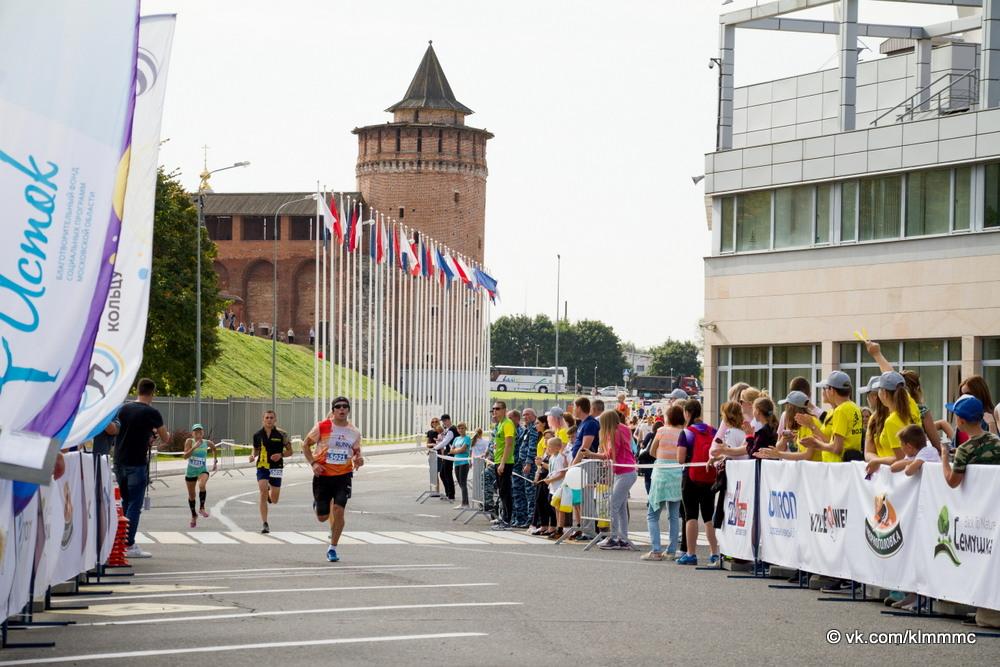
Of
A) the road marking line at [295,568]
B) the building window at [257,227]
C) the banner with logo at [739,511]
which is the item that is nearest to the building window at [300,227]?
the building window at [257,227]

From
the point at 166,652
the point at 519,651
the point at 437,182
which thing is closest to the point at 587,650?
the point at 519,651

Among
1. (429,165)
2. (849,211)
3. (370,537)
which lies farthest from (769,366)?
(429,165)

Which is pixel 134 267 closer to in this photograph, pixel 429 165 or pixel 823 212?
pixel 823 212

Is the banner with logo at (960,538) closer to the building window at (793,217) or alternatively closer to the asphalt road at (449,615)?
the asphalt road at (449,615)

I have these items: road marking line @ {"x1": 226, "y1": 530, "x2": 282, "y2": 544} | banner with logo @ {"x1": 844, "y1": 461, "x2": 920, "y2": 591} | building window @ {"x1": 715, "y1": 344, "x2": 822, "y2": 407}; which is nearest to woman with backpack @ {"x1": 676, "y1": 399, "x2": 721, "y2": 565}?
banner with logo @ {"x1": 844, "y1": 461, "x2": 920, "y2": 591}

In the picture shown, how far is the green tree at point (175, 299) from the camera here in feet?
210

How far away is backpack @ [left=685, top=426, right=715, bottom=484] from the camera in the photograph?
17172 millimetres

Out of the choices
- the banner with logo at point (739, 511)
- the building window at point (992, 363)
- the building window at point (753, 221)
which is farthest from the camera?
the building window at point (753, 221)

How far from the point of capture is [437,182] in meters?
120

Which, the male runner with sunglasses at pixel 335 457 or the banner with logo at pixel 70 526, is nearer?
the banner with logo at pixel 70 526

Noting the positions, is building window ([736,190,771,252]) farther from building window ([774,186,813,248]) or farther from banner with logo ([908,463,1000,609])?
banner with logo ([908,463,1000,609])

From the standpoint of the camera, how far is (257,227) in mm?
131375

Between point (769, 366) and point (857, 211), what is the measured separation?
4.82 m

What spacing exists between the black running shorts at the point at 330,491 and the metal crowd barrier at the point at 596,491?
13.0 ft
